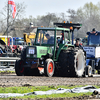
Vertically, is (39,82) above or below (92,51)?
below

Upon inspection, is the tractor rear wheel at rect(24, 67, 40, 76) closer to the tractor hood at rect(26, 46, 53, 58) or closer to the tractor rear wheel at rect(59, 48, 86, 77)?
the tractor hood at rect(26, 46, 53, 58)

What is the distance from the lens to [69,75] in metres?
15.1

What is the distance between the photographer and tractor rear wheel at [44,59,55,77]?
1391 cm

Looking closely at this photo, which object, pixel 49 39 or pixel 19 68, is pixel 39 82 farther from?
pixel 49 39

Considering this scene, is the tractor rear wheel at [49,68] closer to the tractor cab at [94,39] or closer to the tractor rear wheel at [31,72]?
the tractor rear wheel at [31,72]

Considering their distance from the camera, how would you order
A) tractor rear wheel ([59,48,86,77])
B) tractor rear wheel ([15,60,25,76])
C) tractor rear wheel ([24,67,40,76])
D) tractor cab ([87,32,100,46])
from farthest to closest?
tractor cab ([87,32,100,46]), tractor rear wheel ([24,67,40,76]), tractor rear wheel ([15,60,25,76]), tractor rear wheel ([59,48,86,77])

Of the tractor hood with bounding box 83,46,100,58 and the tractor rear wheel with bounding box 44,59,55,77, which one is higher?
the tractor hood with bounding box 83,46,100,58

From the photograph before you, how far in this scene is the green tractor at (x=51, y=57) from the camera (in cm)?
1441

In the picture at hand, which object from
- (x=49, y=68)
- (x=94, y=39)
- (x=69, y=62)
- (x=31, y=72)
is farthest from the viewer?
(x=94, y=39)

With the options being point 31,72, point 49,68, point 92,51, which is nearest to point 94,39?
point 92,51

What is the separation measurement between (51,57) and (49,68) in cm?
103

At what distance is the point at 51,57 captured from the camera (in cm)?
1512

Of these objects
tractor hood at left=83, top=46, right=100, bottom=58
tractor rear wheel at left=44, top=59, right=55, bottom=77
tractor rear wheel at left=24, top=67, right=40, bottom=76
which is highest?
tractor hood at left=83, top=46, right=100, bottom=58

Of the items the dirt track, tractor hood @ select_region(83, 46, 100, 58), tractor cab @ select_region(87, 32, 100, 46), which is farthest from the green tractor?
tractor cab @ select_region(87, 32, 100, 46)
